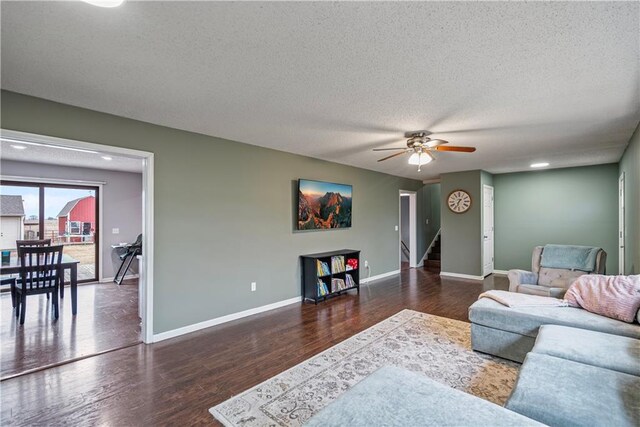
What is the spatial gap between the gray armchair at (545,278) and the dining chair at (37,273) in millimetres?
6279

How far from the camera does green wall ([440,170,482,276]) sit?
6566mm

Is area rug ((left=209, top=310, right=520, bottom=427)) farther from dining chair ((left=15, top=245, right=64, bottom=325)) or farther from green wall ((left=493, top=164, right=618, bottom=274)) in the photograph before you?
green wall ((left=493, top=164, right=618, bottom=274))

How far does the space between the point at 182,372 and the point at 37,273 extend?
2.89 m

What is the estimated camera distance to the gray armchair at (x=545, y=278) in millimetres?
3893

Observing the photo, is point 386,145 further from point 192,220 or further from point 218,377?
point 218,377

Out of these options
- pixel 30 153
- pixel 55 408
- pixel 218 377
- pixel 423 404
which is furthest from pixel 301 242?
pixel 30 153

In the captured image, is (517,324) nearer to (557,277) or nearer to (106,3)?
(557,277)

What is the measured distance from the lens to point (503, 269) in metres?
7.17

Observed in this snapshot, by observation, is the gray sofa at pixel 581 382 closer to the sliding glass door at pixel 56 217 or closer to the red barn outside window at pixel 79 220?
the sliding glass door at pixel 56 217

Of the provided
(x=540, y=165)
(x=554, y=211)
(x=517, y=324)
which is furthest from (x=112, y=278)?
(x=554, y=211)

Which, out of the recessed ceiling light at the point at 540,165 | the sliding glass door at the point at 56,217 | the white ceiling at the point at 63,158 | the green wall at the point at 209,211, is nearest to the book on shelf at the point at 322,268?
the green wall at the point at 209,211

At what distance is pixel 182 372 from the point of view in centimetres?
265

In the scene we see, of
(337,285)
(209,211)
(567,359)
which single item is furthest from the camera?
(337,285)

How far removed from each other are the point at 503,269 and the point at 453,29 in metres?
7.01
